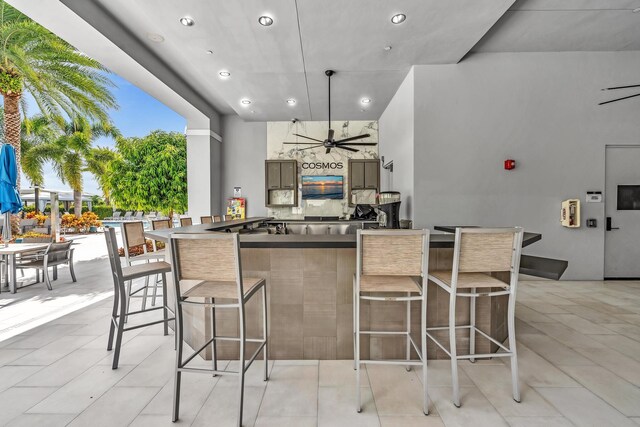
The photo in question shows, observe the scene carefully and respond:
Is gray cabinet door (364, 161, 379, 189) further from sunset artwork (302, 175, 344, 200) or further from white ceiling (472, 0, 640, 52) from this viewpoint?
white ceiling (472, 0, 640, 52)

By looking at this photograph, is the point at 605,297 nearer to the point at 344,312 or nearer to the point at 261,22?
the point at 344,312

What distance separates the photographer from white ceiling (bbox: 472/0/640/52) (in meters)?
3.24

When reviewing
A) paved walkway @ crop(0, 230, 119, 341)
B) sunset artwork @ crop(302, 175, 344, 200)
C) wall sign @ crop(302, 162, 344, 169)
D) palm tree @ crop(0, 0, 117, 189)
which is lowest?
paved walkway @ crop(0, 230, 119, 341)

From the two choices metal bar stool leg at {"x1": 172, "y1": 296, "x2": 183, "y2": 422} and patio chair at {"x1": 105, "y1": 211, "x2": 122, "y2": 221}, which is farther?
patio chair at {"x1": 105, "y1": 211, "x2": 122, "y2": 221}

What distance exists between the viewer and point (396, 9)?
293 centimetres

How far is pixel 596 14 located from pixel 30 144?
1801 cm

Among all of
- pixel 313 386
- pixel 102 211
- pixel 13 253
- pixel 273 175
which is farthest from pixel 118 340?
pixel 102 211

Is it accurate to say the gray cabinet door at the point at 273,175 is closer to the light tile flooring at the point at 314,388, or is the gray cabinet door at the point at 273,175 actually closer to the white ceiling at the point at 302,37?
the white ceiling at the point at 302,37

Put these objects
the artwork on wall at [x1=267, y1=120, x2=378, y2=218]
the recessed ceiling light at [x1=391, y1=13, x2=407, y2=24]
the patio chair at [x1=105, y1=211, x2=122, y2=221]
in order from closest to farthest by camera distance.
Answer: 1. the recessed ceiling light at [x1=391, y1=13, x2=407, y2=24]
2. the artwork on wall at [x1=267, y1=120, x2=378, y2=218]
3. the patio chair at [x1=105, y1=211, x2=122, y2=221]

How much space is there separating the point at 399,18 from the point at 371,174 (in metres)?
3.85

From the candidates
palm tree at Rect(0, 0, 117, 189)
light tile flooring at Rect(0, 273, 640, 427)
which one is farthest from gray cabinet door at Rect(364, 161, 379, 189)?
palm tree at Rect(0, 0, 117, 189)

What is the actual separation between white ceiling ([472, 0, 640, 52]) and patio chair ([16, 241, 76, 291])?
6928mm

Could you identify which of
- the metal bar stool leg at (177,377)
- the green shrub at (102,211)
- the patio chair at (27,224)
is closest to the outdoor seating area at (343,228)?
the metal bar stool leg at (177,377)

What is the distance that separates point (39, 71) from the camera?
585 cm
